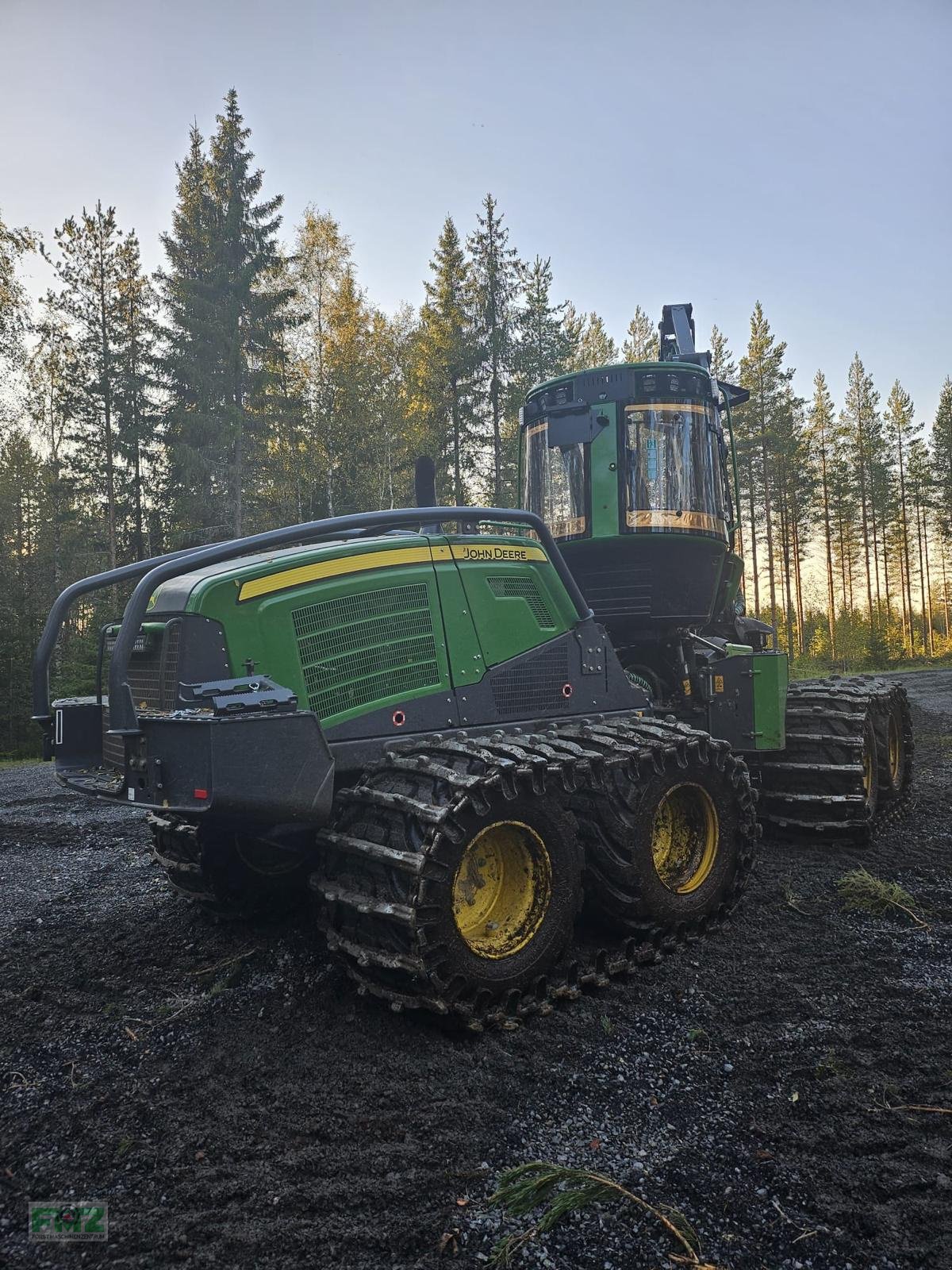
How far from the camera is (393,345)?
29.2 metres

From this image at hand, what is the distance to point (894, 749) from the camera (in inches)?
286

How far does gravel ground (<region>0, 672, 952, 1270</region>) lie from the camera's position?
222 centimetres

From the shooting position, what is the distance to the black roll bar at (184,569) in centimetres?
330

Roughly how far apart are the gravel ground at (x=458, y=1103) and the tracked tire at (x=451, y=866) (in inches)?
6.2

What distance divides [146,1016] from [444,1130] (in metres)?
1.63

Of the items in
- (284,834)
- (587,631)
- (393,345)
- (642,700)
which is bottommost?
(284,834)

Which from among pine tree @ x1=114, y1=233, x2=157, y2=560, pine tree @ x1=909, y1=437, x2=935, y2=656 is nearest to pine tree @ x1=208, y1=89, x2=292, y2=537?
pine tree @ x1=114, y1=233, x2=157, y2=560

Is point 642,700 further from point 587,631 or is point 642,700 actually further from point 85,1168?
point 85,1168

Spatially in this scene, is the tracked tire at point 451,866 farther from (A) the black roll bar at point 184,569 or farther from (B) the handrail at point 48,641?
(B) the handrail at point 48,641

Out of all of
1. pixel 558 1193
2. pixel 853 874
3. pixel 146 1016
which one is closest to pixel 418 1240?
pixel 558 1193

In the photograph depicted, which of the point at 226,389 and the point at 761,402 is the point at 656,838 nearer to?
the point at 226,389

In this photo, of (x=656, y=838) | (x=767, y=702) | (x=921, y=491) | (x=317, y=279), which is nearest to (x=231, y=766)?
(x=656, y=838)

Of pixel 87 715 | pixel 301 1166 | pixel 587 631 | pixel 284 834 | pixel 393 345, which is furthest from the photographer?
pixel 393 345

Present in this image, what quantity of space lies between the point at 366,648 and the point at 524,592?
1.05 meters
